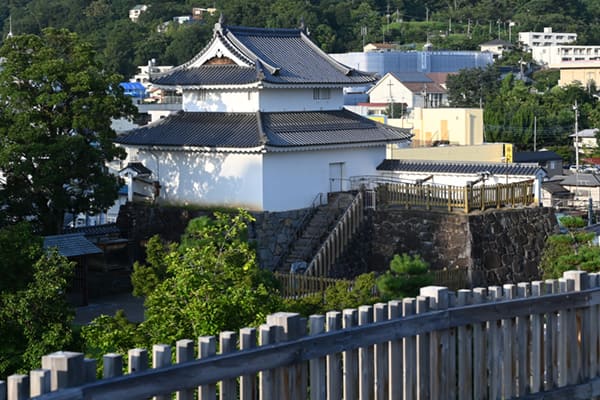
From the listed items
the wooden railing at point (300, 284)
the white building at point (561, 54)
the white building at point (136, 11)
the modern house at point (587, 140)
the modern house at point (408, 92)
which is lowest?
the wooden railing at point (300, 284)

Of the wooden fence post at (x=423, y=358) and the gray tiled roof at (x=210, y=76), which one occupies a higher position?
the gray tiled roof at (x=210, y=76)

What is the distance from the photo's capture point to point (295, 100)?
31125 mm

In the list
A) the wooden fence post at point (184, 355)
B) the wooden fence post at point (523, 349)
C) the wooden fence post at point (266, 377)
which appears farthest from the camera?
the wooden fence post at point (523, 349)

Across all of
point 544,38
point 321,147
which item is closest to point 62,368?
point 321,147

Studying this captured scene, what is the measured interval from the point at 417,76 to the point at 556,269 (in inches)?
2795

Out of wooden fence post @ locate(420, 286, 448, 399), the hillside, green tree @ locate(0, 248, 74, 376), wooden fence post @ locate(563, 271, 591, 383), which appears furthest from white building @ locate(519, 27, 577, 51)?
wooden fence post @ locate(420, 286, 448, 399)

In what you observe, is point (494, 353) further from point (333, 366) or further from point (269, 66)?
point (269, 66)

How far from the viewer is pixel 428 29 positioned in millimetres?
134000

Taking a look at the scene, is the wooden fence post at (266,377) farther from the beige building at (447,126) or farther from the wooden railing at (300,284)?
the beige building at (447,126)

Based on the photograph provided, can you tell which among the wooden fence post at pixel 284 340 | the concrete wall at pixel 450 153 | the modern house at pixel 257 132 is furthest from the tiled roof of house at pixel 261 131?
the wooden fence post at pixel 284 340

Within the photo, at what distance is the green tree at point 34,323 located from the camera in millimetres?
15562

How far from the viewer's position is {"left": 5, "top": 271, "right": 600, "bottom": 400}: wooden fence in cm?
699

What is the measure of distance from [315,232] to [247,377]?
22.0 m

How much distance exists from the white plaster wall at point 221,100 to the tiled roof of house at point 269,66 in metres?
0.45
